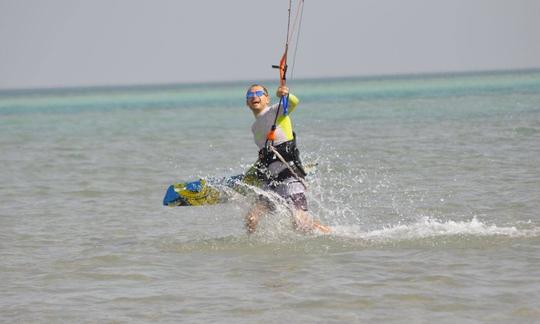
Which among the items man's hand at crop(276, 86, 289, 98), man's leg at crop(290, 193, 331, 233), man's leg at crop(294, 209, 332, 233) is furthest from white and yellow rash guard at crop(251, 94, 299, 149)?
man's leg at crop(294, 209, 332, 233)

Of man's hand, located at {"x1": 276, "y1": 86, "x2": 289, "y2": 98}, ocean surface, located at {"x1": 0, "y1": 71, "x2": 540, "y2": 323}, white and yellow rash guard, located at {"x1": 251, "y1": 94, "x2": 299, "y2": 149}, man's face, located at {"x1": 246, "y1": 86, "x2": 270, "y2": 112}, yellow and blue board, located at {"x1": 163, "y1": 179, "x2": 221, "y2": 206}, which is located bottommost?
ocean surface, located at {"x1": 0, "y1": 71, "x2": 540, "y2": 323}

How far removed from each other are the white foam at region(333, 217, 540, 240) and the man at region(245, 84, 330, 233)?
22.5 inches

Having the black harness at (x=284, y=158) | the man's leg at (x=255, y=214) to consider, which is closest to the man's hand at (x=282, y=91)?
the black harness at (x=284, y=158)

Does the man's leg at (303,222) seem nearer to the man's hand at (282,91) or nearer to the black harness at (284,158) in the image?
the black harness at (284,158)

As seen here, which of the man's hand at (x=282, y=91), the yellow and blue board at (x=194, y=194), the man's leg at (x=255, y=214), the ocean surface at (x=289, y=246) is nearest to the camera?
the ocean surface at (x=289, y=246)

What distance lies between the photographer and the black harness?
8.97m

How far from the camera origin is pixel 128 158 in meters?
19.7

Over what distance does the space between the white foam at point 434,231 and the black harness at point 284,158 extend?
2.65 feet

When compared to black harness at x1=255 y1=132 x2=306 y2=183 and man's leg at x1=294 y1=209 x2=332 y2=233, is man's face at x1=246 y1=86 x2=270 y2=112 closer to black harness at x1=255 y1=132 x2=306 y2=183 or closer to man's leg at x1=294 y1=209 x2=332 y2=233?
black harness at x1=255 y1=132 x2=306 y2=183

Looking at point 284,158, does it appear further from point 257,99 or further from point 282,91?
point 282,91

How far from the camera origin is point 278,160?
354 inches

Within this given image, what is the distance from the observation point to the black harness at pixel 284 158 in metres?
8.97

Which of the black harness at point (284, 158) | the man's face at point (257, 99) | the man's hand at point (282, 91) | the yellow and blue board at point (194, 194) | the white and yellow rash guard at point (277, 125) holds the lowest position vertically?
the yellow and blue board at point (194, 194)

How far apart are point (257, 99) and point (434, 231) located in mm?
2176
